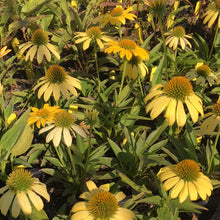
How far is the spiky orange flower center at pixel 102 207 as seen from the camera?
1.14m

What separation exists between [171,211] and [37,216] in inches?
27.6

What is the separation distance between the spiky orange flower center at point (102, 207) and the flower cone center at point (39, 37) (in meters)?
1.20

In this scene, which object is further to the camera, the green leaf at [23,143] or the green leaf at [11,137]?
the green leaf at [23,143]

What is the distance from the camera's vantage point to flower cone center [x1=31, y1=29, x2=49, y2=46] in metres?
1.89

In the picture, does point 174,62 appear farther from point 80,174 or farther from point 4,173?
point 4,173

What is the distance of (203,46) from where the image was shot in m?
2.92

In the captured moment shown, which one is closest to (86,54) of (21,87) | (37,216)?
(21,87)

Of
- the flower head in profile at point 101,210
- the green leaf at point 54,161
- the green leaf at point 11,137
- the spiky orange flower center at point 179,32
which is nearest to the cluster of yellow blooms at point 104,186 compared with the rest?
the flower head in profile at point 101,210

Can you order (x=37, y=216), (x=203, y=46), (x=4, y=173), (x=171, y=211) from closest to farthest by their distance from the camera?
(x=171, y=211)
(x=37, y=216)
(x=4, y=173)
(x=203, y=46)

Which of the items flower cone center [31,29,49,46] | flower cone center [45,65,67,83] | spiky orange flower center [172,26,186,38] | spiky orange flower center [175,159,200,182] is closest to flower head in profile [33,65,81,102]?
flower cone center [45,65,67,83]

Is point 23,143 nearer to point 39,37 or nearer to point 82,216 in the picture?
point 39,37

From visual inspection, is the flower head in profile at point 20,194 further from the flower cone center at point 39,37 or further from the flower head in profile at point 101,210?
the flower cone center at point 39,37

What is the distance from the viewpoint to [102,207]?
3.74 ft

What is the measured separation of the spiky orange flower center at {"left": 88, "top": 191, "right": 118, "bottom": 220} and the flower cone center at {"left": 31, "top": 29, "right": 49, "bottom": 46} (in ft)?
3.92
